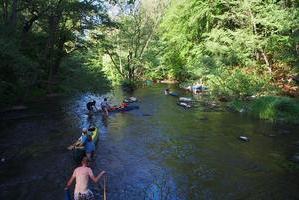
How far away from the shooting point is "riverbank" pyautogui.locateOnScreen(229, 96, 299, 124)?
24.0 metres

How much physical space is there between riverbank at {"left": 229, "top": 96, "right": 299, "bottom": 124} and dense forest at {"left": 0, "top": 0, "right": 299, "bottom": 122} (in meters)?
0.08

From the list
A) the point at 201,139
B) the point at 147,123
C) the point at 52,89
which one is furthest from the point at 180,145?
the point at 52,89

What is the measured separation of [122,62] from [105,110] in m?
22.4

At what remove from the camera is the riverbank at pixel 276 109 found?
24.0 meters

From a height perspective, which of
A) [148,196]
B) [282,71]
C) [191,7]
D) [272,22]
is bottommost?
[148,196]

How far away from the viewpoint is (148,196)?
42.8 ft

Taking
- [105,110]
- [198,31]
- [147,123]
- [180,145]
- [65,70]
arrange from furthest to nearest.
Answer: [198,31] < [65,70] < [105,110] < [147,123] < [180,145]

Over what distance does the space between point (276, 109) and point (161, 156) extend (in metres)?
11.0

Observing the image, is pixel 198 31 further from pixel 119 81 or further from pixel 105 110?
pixel 105 110

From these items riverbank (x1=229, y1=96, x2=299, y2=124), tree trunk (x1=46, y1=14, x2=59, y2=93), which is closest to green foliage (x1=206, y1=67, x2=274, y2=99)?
riverbank (x1=229, y1=96, x2=299, y2=124)

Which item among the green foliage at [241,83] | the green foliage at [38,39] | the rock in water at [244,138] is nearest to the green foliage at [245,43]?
the green foliage at [241,83]

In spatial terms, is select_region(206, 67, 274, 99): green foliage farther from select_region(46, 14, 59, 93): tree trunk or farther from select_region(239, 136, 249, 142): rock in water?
select_region(46, 14, 59, 93): tree trunk

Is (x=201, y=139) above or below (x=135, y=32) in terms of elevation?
below

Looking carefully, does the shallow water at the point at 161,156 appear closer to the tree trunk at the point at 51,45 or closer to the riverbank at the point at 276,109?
the riverbank at the point at 276,109
